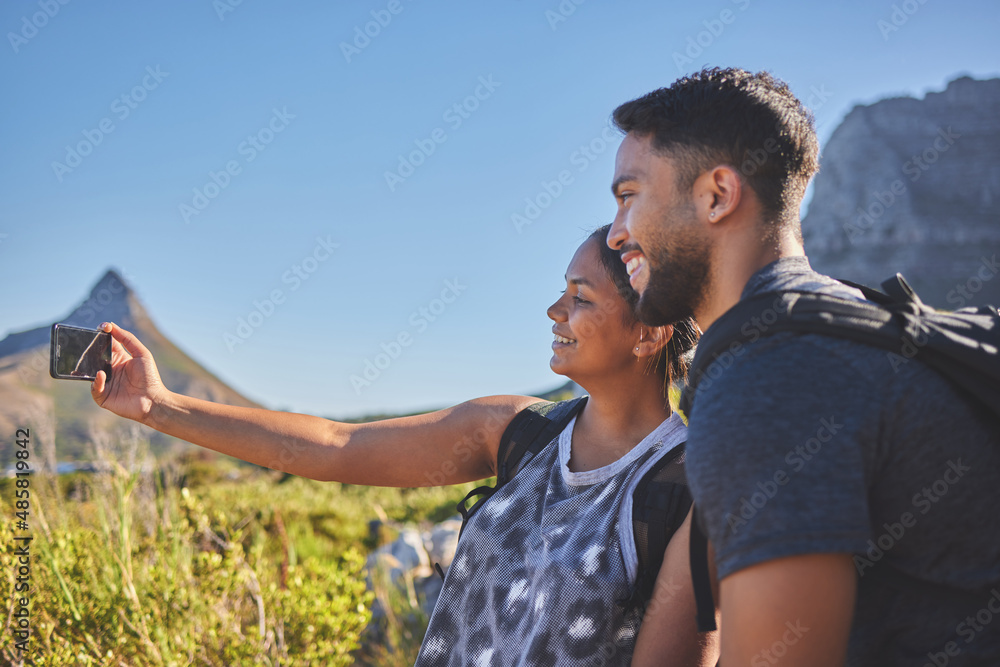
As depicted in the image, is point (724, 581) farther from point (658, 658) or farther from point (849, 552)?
point (658, 658)

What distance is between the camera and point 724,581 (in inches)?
37.4

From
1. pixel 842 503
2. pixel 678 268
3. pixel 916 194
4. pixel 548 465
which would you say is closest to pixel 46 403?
pixel 548 465

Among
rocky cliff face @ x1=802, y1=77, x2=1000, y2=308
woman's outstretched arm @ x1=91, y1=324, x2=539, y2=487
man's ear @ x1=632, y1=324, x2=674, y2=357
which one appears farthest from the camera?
rocky cliff face @ x1=802, y1=77, x2=1000, y2=308

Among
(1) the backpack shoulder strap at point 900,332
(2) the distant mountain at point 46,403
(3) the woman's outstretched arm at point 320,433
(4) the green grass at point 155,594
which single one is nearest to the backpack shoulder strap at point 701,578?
(1) the backpack shoulder strap at point 900,332

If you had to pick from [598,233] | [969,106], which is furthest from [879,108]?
[598,233]

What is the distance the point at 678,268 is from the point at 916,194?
77627 mm

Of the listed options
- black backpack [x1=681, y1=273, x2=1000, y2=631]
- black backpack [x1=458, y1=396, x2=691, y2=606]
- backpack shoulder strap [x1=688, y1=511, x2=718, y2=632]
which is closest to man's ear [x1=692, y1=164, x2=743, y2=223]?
black backpack [x1=681, y1=273, x2=1000, y2=631]

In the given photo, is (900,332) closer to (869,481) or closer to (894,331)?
(894,331)

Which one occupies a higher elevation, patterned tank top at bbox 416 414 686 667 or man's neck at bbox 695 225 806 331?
man's neck at bbox 695 225 806 331

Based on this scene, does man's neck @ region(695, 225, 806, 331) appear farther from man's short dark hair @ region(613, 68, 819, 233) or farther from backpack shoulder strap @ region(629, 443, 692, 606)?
backpack shoulder strap @ region(629, 443, 692, 606)

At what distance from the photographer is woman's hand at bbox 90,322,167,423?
2.26 meters

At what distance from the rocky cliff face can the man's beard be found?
5580cm

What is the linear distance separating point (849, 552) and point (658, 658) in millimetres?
842

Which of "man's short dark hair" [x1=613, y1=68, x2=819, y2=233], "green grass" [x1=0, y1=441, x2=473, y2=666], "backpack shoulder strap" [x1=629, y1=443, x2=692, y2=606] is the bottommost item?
"green grass" [x1=0, y1=441, x2=473, y2=666]
